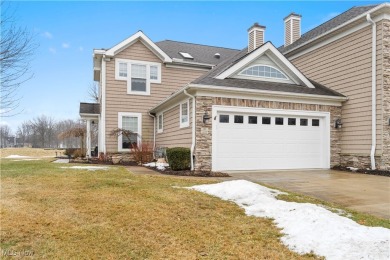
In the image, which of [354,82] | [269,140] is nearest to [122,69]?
[269,140]

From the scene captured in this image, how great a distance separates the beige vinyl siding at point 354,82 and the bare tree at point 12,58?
40.7 ft

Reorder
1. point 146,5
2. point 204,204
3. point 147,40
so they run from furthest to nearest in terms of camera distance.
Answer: point 147,40
point 146,5
point 204,204

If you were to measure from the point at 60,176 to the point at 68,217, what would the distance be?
4.27 metres

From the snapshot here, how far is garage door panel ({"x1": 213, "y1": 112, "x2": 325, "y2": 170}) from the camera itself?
10742 mm

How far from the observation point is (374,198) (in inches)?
249

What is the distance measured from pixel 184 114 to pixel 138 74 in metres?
6.03

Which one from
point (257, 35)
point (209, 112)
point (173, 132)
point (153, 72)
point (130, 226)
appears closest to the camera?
point (130, 226)


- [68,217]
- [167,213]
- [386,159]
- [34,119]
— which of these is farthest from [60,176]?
[34,119]

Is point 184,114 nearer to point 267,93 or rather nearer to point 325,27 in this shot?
point 267,93

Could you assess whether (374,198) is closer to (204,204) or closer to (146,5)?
(204,204)

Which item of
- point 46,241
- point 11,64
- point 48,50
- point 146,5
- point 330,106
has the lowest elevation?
point 46,241

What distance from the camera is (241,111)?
10.9 metres

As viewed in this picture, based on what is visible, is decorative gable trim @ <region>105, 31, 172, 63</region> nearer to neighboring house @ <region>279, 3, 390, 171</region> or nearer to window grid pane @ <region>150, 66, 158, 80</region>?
window grid pane @ <region>150, 66, 158, 80</region>

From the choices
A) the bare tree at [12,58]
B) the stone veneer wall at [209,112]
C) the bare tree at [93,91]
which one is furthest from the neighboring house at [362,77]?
the bare tree at [93,91]
